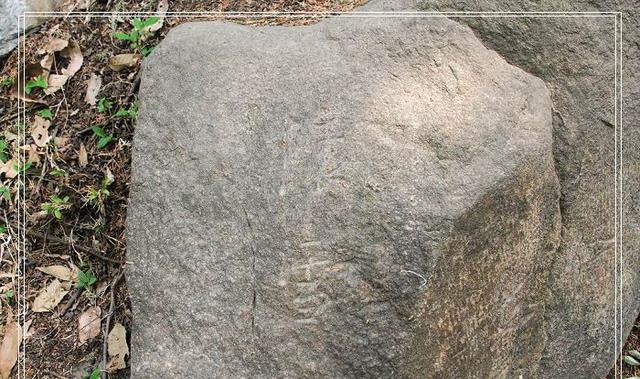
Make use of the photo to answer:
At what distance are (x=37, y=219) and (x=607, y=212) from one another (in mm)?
2073

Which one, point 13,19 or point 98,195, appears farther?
point 13,19

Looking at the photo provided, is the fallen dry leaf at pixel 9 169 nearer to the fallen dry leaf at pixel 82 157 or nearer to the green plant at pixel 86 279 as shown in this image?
the fallen dry leaf at pixel 82 157

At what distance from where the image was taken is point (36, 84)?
308 centimetres

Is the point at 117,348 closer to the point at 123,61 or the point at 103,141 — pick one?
the point at 103,141

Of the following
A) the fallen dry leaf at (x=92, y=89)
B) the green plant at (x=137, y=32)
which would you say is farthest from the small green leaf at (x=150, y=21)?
the fallen dry leaf at (x=92, y=89)

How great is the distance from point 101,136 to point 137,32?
Answer: 452mm

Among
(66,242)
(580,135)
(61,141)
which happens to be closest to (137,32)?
(61,141)

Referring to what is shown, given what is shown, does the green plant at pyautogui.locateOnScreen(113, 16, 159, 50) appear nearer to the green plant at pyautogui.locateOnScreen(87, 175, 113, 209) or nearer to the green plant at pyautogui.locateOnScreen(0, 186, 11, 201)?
the green plant at pyautogui.locateOnScreen(87, 175, 113, 209)

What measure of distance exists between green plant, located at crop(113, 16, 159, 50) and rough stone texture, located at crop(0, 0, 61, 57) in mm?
412

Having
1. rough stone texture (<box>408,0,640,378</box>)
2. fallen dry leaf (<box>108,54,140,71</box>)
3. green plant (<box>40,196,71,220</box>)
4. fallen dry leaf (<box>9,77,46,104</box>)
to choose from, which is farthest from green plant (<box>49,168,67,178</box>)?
rough stone texture (<box>408,0,640,378</box>)

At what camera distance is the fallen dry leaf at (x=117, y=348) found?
261cm

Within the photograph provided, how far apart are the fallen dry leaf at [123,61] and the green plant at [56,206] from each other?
0.59 m

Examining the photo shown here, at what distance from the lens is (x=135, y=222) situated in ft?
6.98

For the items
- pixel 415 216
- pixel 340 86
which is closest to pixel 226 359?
pixel 415 216
